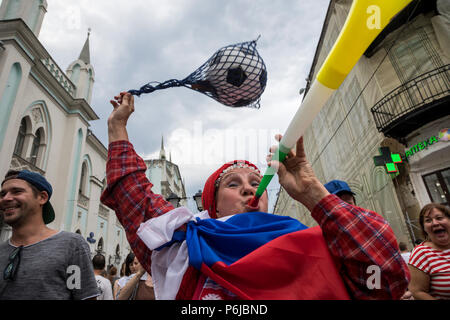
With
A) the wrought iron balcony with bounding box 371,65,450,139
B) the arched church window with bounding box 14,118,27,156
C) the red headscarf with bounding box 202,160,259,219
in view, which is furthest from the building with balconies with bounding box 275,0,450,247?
the arched church window with bounding box 14,118,27,156

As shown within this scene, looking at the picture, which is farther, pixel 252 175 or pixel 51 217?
pixel 51 217

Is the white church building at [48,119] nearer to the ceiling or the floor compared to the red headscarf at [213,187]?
nearer to the ceiling

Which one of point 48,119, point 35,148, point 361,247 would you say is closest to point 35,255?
point 361,247

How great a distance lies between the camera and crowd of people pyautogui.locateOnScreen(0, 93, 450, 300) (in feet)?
2.49

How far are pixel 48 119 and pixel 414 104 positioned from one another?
13.7 meters

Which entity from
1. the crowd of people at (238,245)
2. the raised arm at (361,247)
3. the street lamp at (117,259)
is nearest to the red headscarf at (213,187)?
the crowd of people at (238,245)

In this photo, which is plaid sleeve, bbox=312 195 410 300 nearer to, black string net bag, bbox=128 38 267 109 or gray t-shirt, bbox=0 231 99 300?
black string net bag, bbox=128 38 267 109

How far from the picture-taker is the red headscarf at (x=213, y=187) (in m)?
1.41

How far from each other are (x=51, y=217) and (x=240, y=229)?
72.7 inches

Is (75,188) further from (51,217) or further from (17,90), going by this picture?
(51,217)

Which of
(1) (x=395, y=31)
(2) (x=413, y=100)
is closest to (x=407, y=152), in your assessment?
(2) (x=413, y=100)

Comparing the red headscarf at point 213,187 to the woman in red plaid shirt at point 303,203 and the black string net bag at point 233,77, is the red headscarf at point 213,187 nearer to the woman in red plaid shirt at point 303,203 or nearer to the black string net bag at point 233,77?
the woman in red plaid shirt at point 303,203

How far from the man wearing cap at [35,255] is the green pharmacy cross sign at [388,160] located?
774cm

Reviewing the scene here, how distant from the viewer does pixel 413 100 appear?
748 cm
